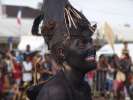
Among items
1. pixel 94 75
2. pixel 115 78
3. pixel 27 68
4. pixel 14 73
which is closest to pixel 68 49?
pixel 27 68

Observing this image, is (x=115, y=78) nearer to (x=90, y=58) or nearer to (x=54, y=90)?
(x=90, y=58)

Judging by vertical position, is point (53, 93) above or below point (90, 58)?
below

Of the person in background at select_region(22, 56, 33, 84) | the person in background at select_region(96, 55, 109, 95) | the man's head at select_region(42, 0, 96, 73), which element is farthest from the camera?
the person in background at select_region(96, 55, 109, 95)

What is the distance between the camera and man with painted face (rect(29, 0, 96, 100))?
10.8 ft

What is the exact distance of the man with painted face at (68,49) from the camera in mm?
3277

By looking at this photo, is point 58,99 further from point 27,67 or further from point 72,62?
point 27,67

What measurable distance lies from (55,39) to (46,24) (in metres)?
0.14

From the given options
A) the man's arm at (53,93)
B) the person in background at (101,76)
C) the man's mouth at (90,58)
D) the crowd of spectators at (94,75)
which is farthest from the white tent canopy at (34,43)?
the man's arm at (53,93)

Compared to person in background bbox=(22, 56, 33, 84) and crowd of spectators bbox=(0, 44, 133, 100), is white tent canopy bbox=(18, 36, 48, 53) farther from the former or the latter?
person in background bbox=(22, 56, 33, 84)

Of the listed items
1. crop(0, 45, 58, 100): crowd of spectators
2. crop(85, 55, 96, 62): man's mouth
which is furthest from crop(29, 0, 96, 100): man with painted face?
crop(0, 45, 58, 100): crowd of spectators

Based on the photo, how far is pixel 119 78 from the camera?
1588cm

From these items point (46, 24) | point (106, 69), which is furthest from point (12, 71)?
point (46, 24)

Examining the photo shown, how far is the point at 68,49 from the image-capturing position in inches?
131

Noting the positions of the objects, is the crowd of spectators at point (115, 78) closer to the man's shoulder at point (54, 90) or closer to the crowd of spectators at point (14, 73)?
the crowd of spectators at point (14, 73)
